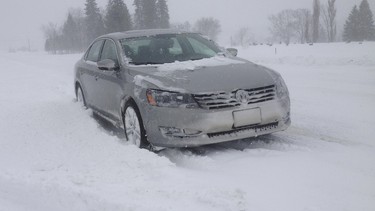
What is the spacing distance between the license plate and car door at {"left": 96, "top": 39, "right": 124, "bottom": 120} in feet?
5.79

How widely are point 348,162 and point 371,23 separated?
67.6 metres

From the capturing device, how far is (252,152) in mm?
4723

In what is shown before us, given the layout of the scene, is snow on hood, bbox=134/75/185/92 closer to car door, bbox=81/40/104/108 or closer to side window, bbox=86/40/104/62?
car door, bbox=81/40/104/108

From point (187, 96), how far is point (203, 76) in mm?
438

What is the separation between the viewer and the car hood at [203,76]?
15.4 ft

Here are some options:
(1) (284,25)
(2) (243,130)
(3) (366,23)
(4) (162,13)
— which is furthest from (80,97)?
(1) (284,25)

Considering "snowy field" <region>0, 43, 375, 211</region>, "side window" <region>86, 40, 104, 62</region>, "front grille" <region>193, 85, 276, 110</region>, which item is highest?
"side window" <region>86, 40, 104, 62</region>

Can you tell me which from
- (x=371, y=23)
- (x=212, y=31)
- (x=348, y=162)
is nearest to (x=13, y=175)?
(x=348, y=162)

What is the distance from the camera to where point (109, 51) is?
650 centimetres

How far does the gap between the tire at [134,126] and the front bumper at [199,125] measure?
159mm

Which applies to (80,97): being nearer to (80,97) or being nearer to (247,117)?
(80,97)

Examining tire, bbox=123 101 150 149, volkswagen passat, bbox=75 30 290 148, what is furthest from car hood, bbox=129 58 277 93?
tire, bbox=123 101 150 149

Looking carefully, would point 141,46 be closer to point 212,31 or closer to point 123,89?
point 123,89

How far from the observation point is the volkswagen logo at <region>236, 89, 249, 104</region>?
461 centimetres
